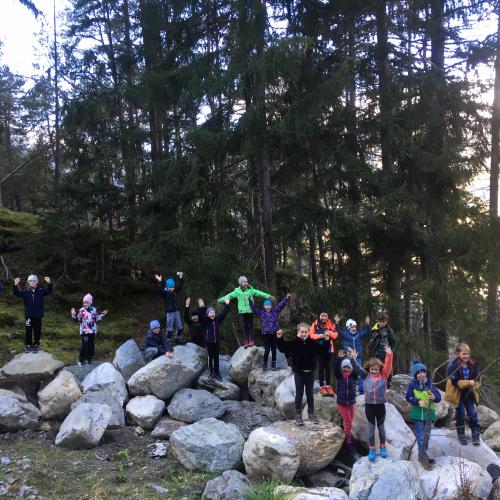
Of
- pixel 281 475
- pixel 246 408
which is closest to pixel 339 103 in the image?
pixel 246 408

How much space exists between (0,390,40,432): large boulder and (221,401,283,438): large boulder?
371 centimetres

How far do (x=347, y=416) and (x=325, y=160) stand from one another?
6669 millimetres

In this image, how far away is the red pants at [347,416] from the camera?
805cm

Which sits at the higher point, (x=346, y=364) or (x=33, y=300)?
(x=33, y=300)

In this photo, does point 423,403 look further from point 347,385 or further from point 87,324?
point 87,324

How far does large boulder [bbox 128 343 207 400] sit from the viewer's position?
9.75 m

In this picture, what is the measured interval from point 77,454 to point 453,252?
962cm

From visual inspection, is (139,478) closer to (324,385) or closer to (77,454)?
(77,454)

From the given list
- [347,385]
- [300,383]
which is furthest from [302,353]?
[347,385]

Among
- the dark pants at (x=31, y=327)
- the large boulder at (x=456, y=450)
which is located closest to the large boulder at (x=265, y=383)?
the large boulder at (x=456, y=450)

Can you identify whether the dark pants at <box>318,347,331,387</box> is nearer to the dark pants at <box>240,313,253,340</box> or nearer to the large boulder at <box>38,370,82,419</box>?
the dark pants at <box>240,313,253,340</box>

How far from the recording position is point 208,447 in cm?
792

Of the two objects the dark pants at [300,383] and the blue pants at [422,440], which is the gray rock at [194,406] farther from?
the blue pants at [422,440]

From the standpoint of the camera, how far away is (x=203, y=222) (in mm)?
11844
